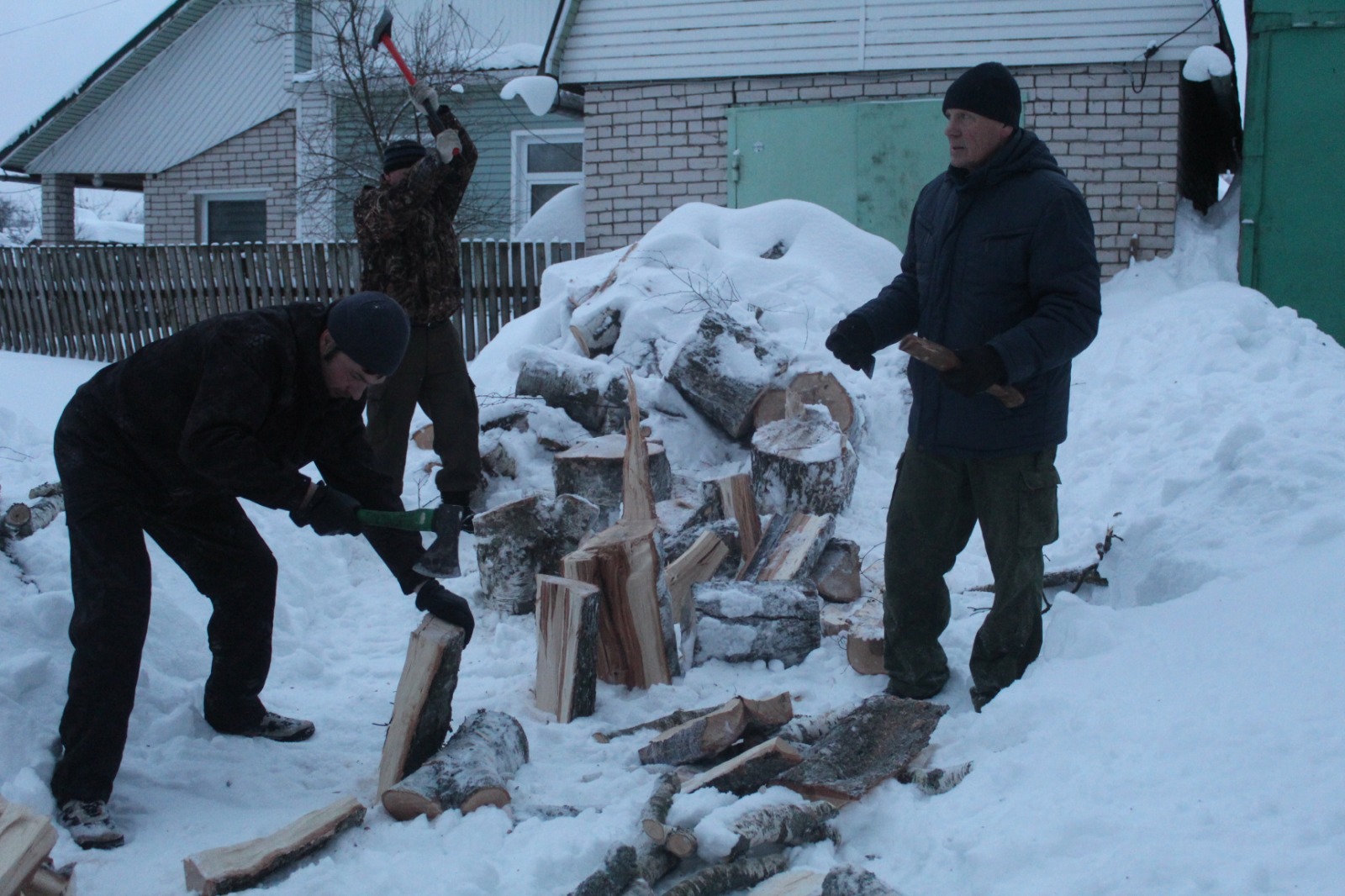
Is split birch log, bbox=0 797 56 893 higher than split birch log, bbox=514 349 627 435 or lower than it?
lower

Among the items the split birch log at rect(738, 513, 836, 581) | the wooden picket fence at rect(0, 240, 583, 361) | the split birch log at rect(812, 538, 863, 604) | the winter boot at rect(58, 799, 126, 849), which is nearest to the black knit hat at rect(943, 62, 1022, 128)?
the split birch log at rect(738, 513, 836, 581)

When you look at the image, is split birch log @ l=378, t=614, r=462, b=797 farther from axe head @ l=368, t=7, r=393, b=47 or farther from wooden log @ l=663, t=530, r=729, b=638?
axe head @ l=368, t=7, r=393, b=47

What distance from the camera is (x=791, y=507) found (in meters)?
5.23

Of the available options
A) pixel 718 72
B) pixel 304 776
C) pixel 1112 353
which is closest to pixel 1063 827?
pixel 304 776

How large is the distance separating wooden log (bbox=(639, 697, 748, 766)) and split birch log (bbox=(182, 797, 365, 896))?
82 cm

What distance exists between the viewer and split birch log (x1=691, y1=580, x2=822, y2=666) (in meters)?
3.68

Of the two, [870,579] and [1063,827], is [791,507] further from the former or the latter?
[1063,827]

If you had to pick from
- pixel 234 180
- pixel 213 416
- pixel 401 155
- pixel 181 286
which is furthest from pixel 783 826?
pixel 234 180

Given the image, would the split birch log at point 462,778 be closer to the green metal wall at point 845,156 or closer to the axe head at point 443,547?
the axe head at point 443,547

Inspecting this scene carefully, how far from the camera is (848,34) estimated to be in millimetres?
9695

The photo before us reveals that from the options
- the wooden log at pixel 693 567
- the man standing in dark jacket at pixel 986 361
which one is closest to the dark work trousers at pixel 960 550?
the man standing in dark jacket at pixel 986 361

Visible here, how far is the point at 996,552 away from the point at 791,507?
7.40 feet

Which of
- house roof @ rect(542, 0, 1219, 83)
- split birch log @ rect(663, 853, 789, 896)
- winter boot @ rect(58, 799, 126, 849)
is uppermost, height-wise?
house roof @ rect(542, 0, 1219, 83)

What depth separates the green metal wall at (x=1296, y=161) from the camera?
328 inches
